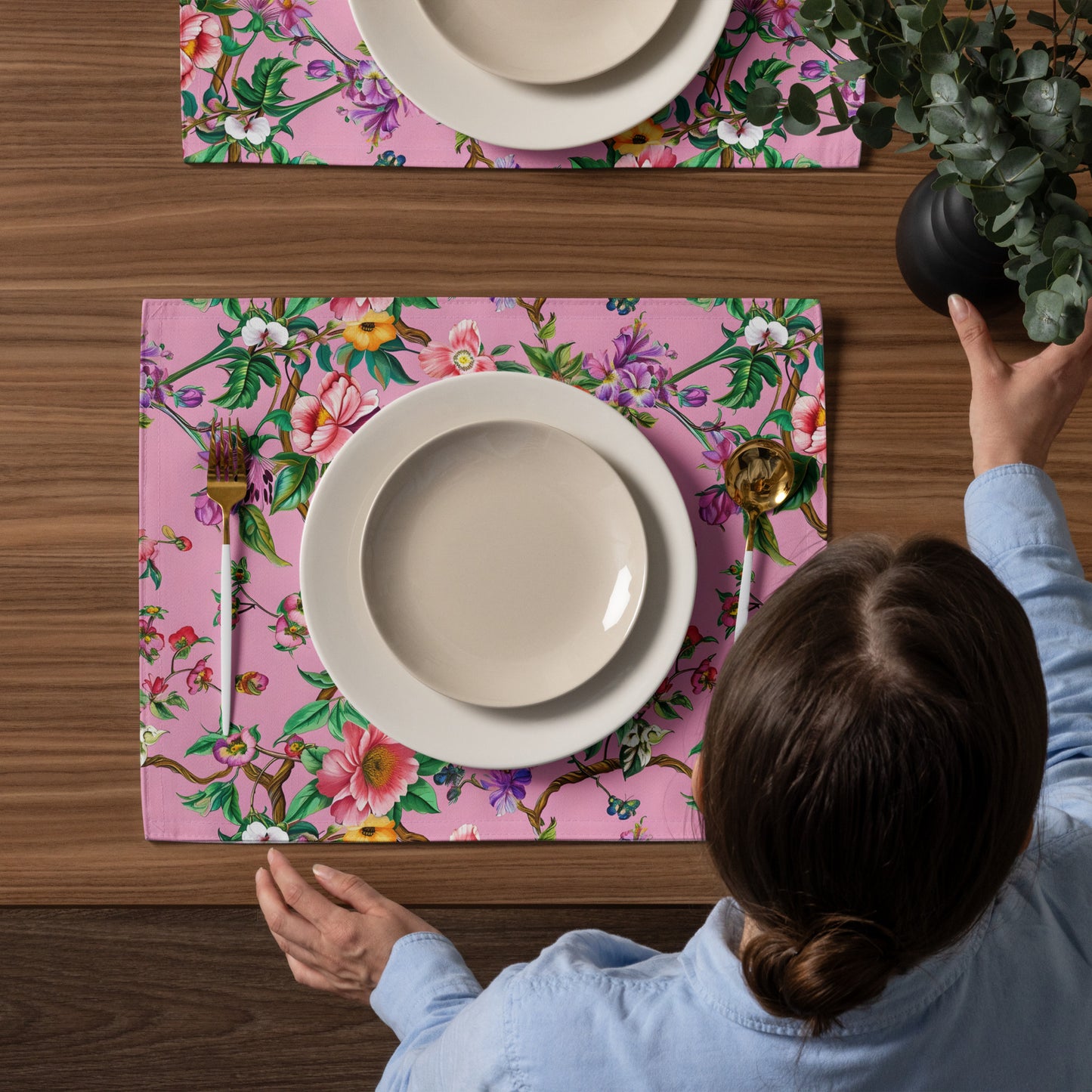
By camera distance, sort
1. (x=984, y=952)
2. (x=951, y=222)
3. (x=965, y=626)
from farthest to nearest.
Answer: (x=951, y=222), (x=984, y=952), (x=965, y=626)

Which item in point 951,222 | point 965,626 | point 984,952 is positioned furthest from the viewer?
point 951,222

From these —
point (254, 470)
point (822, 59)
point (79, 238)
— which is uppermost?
point (822, 59)

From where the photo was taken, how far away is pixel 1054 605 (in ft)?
2.26

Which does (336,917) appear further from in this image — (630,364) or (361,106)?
(361,106)

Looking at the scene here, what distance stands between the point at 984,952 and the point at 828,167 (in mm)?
625

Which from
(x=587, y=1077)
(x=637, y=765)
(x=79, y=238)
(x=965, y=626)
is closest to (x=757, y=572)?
(x=637, y=765)

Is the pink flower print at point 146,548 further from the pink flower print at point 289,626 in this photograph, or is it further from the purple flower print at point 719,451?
the purple flower print at point 719,451

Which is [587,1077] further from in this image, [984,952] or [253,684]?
[253,684]

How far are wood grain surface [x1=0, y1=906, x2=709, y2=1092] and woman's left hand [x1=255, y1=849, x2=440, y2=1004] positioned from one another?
0.27m

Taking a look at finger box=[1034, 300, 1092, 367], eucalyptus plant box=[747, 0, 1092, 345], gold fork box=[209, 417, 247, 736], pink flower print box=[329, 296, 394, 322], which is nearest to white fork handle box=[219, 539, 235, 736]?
gold fork box=[209, 417, 247, 736]

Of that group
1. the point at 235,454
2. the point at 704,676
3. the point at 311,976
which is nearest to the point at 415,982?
the point at 311,976

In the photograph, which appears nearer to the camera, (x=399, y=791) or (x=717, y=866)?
(x=717, y=866)

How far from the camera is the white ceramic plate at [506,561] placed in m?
0.71

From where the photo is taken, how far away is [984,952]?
572mm
